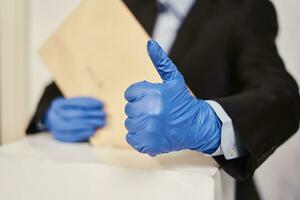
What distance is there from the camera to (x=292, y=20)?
109 cm

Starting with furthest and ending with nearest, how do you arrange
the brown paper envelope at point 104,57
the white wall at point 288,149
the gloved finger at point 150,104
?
the white wall at point 288,149 < the brown paper envelope at point 104,57 < the gloved finger at point 150,104

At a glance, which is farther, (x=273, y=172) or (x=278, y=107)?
(x=273, y=172)

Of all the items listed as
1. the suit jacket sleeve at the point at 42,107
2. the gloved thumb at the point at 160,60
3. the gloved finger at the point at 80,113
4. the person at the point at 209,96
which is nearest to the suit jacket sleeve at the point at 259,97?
the person at the point at 209,96

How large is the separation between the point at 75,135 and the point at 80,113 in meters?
0.04

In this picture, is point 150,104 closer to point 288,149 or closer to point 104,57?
point 104,57

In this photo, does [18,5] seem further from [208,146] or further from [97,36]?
[208,146]

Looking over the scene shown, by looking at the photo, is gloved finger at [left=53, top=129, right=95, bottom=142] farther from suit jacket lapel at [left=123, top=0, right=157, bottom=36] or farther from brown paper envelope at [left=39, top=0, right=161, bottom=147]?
suit jacket lapel at [left=123, top=0, right=157, bottom=36]

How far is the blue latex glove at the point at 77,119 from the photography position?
2.26 feet

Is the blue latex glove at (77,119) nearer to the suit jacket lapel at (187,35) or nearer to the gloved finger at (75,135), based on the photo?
the gloved finger at (75,135)

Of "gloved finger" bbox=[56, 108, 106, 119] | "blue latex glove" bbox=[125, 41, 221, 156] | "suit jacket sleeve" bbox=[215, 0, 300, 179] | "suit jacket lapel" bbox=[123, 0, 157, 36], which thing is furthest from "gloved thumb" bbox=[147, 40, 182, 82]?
"suit jacket lapel" bbox=[123, 0, 157, 36]

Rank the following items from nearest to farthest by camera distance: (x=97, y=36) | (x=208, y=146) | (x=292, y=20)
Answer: (x=208, y=146), (x=97, y=36), (x=292, y=20)

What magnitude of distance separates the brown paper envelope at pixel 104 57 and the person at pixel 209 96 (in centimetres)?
3

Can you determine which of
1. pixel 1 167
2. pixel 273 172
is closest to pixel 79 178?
pixel 1 167

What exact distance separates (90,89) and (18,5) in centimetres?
62
